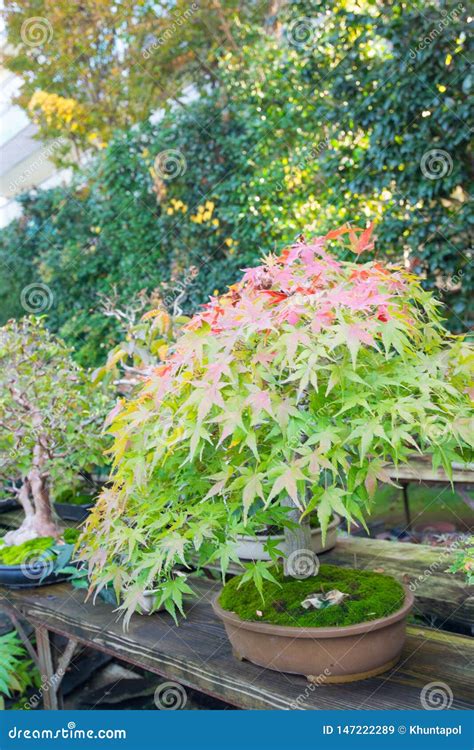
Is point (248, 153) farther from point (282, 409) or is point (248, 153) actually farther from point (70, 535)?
point (282, 409)

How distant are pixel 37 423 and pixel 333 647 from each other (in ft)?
4.30

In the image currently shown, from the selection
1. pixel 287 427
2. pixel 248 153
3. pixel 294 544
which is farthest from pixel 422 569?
pixel 248 153

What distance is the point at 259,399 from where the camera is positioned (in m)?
1.00

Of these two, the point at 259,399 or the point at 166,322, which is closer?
the point at 259,399

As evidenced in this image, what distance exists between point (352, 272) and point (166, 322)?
1070 millimetres

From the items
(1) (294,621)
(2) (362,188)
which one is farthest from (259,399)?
(2) (362,188)

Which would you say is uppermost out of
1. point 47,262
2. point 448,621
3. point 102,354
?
point 47,262

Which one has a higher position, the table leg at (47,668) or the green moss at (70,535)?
the green moss at (70,535)

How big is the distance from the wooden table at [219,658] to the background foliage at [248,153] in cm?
127

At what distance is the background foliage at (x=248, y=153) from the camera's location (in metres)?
3.12

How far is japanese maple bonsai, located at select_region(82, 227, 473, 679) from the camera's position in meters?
1.01

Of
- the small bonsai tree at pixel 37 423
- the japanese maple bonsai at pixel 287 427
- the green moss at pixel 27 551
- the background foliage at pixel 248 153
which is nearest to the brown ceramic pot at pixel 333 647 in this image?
the japanese maple bonsai at pixel 287 427

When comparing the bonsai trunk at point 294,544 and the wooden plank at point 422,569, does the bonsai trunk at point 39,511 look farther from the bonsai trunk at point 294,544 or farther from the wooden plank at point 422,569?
A: the bonsai trunk at point 294,544

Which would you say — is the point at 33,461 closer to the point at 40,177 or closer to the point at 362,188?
the point at 362,188
